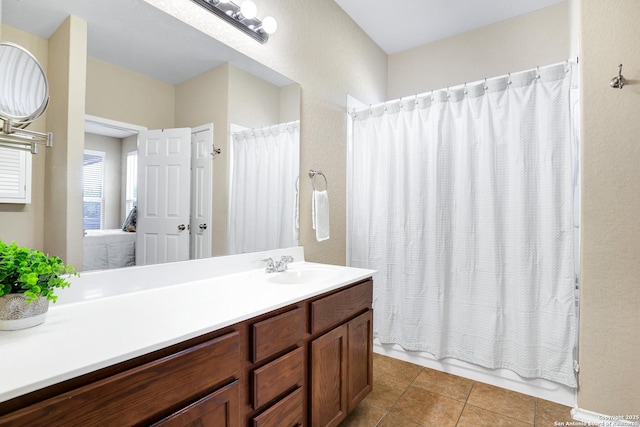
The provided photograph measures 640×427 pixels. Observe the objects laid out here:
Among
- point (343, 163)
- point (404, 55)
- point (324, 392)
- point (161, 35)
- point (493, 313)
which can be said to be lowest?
point (324, 392)

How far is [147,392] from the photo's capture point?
2.58ft

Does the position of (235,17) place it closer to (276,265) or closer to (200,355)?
(276,265)

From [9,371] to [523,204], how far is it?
91.3 inches

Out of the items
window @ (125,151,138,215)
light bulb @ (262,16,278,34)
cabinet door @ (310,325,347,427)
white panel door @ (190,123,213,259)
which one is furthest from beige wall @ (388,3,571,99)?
window @ (125,151,138,215)

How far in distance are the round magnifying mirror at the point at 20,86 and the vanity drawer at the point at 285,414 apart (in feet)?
4.09

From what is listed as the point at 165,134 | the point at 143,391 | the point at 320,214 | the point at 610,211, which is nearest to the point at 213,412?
the point at 143,391

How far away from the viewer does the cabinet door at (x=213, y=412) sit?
85 cm

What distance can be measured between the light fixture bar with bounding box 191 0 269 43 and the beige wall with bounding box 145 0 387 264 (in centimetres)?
3

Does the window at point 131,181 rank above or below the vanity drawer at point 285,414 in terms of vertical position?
above

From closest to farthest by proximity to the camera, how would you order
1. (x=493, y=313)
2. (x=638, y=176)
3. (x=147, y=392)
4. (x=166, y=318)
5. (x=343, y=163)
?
(x=147, y=392), (x=166, y=318), (x=638, y=176), (x=493, y=313), (x=343, y=163)

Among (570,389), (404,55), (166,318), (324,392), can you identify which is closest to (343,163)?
(404,55)

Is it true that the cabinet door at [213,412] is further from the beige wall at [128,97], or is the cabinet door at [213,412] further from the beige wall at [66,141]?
the beige wall at [128,97]

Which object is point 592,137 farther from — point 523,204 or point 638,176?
point 523,204

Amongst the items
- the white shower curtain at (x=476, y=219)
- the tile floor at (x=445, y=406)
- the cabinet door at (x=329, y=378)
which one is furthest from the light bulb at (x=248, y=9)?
the tile floor at (x=445, y=406)
